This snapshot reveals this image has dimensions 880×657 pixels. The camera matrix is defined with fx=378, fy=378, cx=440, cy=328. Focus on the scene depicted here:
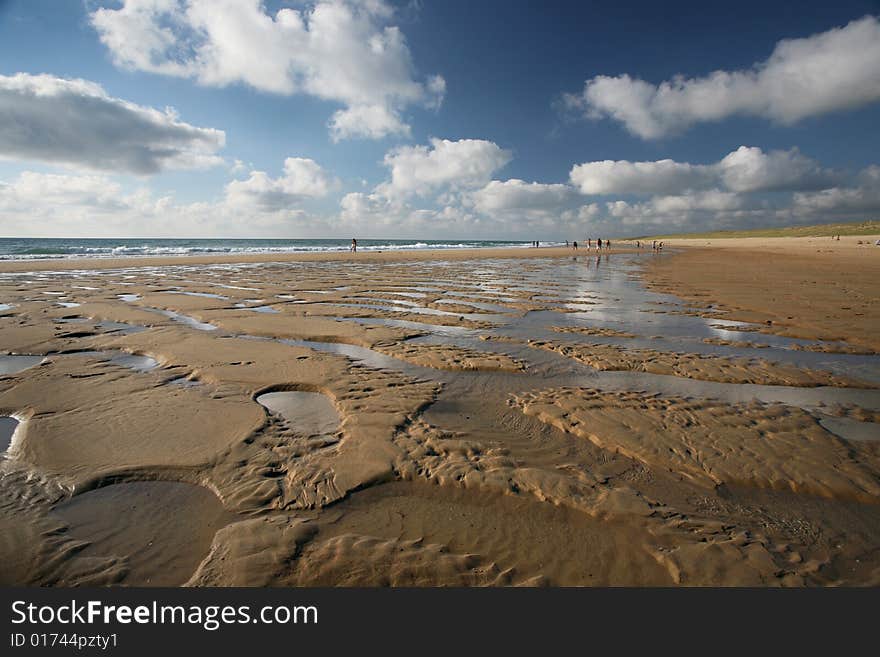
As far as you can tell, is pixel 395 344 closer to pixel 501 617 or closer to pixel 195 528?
pixel 195 528

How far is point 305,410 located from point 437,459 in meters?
2.09

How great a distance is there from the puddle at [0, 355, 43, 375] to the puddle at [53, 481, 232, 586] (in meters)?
4.74

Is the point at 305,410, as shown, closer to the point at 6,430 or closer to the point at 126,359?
the point at 6,430

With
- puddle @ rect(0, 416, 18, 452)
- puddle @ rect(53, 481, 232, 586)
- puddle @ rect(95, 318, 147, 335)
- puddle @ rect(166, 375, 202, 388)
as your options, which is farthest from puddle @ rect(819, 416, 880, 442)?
puddle @ rect(95, 318, 147, 335)

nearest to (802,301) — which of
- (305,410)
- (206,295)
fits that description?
(305,410)

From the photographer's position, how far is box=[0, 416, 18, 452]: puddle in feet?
12.8

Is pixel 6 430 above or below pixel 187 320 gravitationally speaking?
below

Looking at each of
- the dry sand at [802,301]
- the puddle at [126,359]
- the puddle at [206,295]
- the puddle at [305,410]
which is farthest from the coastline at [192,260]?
the puddle at [305,410]

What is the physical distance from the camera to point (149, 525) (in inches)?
114

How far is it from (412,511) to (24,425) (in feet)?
15.3

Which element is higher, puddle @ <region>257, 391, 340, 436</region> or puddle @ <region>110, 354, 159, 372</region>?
puddle @ <region>110, 354, 159, 372</region>

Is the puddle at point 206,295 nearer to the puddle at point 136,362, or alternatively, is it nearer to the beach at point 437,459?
the beach at point 437,459

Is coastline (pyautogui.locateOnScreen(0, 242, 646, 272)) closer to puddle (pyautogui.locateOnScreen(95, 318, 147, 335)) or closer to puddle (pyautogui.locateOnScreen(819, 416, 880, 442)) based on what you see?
puddle (pyautogui.locateOnScreen(95, 318, 147, 335))

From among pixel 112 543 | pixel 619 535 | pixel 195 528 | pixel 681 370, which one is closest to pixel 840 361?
pixel 681 370
